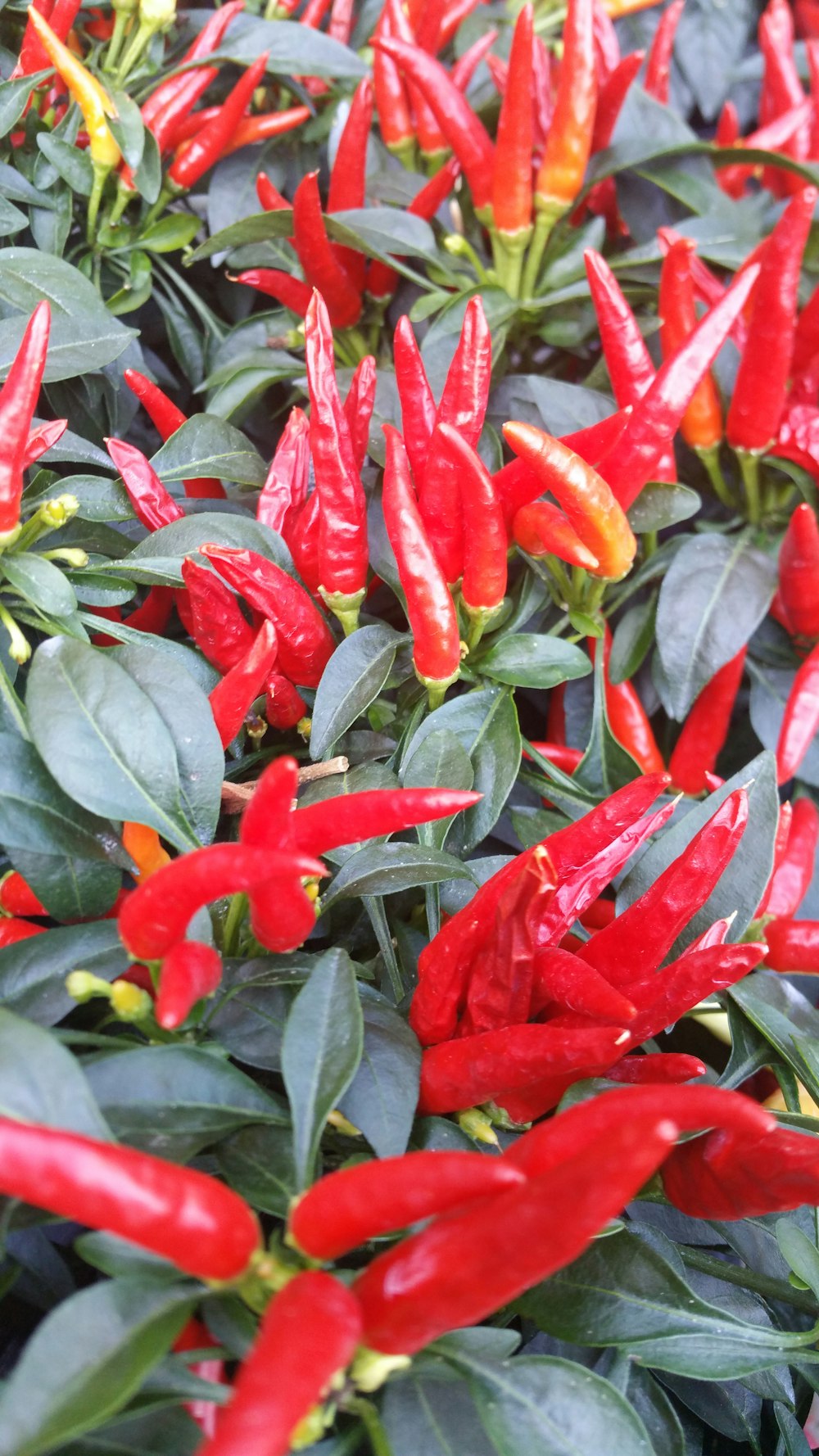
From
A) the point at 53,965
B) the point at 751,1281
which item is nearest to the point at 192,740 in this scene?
the point at 53,965

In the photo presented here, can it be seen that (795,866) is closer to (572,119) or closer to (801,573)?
(801,573)

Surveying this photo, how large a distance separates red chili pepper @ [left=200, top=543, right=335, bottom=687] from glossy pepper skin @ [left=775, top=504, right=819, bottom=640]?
0.51m

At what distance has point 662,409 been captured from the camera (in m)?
0.86

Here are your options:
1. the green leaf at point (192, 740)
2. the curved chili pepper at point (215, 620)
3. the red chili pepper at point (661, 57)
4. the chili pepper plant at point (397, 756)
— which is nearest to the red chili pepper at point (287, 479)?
the chili pepper plant at point (397, 756)

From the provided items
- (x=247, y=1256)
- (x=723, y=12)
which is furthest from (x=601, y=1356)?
(x=723, y=12)

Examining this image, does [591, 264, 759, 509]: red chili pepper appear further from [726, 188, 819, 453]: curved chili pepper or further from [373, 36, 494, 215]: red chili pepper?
[373, 36, 494, 215]: red chili pepper

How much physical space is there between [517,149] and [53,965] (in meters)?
0.91

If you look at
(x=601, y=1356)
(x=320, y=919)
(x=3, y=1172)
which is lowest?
(x=601, y=1356)

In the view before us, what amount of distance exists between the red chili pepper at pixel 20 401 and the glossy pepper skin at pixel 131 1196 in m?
0.44

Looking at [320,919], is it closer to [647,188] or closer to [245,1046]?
[245,1046]

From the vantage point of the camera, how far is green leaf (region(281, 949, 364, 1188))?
0.55 metres

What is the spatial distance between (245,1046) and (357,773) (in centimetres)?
21

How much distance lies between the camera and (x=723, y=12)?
1.73 m

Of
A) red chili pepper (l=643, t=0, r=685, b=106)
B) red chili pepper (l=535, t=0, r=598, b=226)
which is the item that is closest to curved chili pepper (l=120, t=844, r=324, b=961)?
red chili pepper (l=535, t=0, r=598, b=226)
